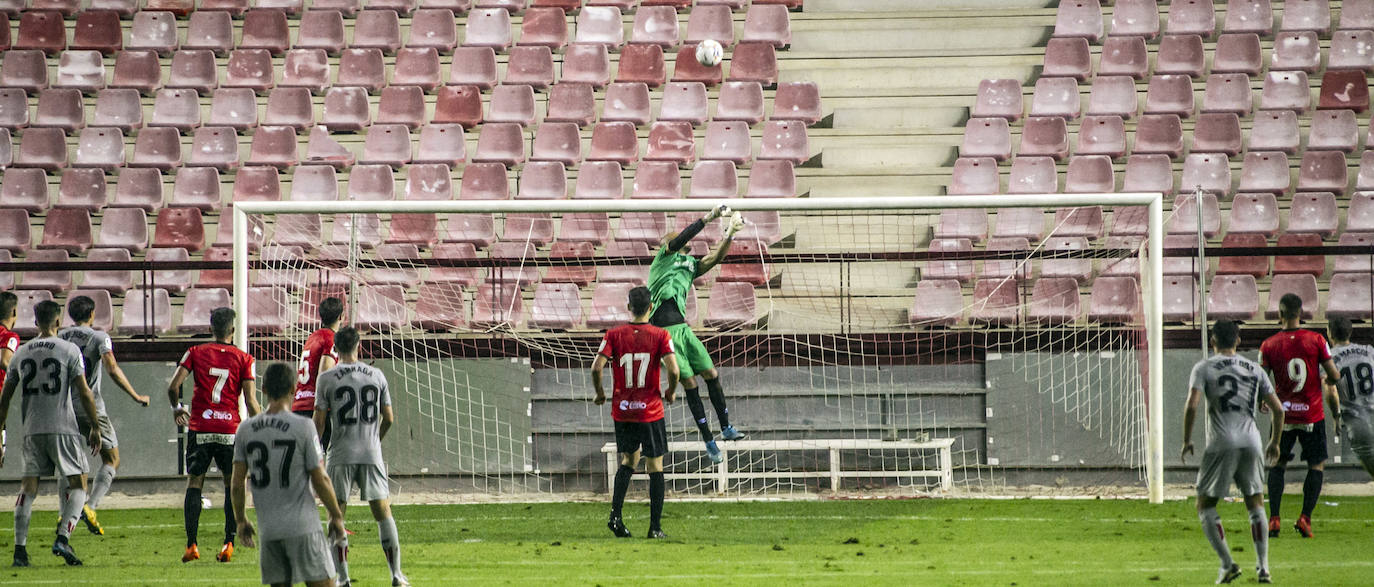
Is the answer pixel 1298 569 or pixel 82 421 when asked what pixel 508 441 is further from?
pixel 1298 569

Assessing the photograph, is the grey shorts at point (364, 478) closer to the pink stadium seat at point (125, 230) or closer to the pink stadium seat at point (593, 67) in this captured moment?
the pink stadium seat at point (125, 230)

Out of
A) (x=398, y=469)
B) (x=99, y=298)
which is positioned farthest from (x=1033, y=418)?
(x=99, y=298)

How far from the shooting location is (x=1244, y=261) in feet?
45.5

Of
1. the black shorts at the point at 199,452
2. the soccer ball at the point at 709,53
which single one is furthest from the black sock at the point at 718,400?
the soccer ball at the point at 709,53

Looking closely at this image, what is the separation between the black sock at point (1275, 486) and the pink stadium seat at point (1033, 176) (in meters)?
5.58

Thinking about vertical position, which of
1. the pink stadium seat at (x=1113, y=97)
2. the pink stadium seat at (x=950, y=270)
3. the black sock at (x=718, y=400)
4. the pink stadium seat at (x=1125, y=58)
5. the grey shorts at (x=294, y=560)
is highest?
the pink stadium seat at (x=1125, y=58)

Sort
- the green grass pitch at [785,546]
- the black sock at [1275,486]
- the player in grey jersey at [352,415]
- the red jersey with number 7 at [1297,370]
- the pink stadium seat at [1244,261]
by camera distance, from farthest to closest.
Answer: the pink stadium seat at [1244,261] < the black sock at [1275,486] < the red jersey with number 7 at [1297,370] < the green grass pitch at [785,546] < the player in grey jersey at [352,415]

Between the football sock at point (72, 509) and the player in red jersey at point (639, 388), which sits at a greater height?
the player in red jersey at point (639, 388)

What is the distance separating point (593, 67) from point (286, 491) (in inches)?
426

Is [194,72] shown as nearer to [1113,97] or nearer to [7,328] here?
[7,328]

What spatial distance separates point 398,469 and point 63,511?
386cm

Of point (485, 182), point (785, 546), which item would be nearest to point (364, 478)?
point (785, 546)

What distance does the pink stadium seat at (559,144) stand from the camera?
603 inches

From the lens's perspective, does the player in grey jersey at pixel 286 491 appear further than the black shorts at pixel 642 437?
No
